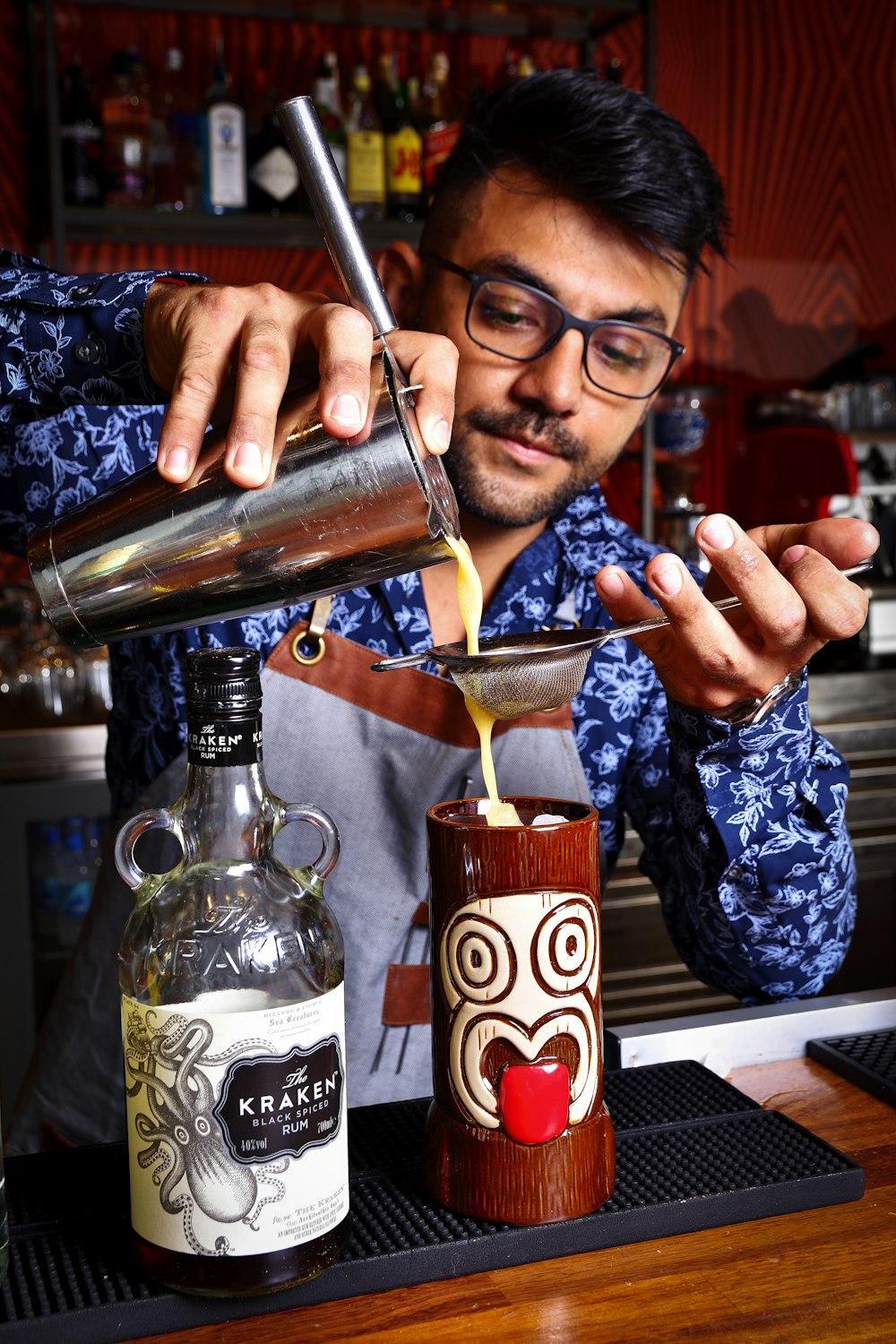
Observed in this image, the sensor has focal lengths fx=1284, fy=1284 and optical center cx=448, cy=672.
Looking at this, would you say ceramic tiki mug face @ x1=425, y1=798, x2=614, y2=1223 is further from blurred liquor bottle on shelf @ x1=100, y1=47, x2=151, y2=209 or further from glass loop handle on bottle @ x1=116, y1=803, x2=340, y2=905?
blurred liquor bottle on shelf @ x1=100, y1=47, x2=151, y2=209

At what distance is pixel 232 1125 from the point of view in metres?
0.65

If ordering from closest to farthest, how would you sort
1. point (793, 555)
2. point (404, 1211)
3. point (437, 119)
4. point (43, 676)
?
point (404, 1211) → point (793, 555) → point (43, 676) → point (437, 119)

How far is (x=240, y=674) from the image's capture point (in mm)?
659

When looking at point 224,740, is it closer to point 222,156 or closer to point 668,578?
point 668,578

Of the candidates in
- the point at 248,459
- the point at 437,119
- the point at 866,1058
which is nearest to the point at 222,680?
the point at 248,459

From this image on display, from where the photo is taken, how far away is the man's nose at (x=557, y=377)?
4.49 feet

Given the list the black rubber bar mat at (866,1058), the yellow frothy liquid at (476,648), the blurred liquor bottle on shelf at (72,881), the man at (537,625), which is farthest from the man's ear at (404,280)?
the blurred liquor bottle on shelf at (72,881)

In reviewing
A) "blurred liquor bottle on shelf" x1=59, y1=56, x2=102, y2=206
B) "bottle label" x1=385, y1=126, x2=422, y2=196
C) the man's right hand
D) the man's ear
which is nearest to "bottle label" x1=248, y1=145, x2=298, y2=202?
"bottle label" x1=385, y1=126, x2=422, y2=196

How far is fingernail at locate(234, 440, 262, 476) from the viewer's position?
72cm

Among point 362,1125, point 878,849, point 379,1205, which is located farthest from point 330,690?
point 878,849

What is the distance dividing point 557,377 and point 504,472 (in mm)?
118

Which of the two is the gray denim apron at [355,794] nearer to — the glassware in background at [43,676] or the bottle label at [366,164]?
the glassware in background at [43,676]

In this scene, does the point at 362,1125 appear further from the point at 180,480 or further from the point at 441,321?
the point at 441,321

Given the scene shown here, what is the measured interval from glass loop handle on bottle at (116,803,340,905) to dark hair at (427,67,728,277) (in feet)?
2.99
